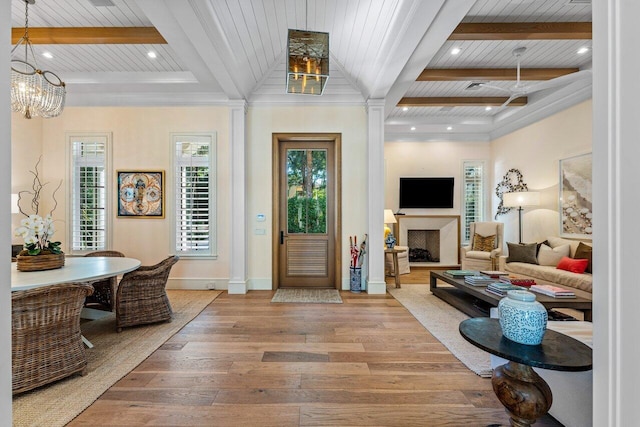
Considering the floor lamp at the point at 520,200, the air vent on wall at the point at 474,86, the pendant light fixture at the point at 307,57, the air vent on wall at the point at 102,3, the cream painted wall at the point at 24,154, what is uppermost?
the air vent on wall at the point at 474,86

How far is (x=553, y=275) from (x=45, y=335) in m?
5.82


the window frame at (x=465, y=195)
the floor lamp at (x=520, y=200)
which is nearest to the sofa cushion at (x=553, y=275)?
the floor lamp at (x=520, y=200)

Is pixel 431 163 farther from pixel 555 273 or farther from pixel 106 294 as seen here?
pixel 106 294

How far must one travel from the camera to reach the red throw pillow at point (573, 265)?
177 inches

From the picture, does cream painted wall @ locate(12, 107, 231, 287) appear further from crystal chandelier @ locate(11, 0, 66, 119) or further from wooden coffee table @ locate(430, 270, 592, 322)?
wooden coffee table @ locate(430, 270, 592, 322)

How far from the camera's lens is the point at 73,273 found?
9.14ft

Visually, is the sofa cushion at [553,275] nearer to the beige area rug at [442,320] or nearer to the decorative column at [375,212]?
the beige area rug at [442,320]

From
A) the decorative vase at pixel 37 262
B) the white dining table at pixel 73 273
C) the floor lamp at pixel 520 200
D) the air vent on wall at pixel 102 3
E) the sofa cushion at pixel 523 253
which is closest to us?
the white dining table at pixel 73 273

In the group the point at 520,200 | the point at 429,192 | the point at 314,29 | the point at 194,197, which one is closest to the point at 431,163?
the point at 429,192

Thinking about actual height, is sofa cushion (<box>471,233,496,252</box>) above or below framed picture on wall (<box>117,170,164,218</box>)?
below

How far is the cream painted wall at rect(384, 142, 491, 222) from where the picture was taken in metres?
7.82

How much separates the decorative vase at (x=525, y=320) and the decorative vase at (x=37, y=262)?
3.74 m

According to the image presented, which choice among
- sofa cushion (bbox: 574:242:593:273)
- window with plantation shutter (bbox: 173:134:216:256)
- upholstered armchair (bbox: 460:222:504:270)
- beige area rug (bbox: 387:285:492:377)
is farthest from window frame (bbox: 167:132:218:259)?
sofa cushion (bbox: 574:242:593:273)

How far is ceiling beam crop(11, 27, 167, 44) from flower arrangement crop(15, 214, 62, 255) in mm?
2272
